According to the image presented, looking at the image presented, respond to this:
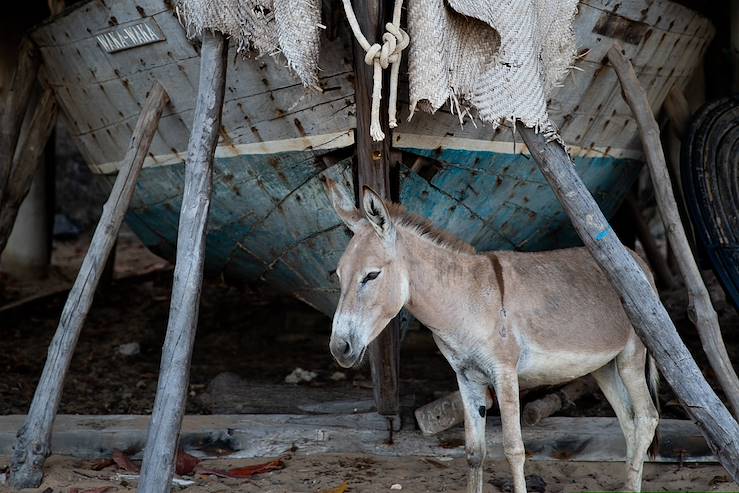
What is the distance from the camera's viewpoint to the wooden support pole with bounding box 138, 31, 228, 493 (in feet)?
13.9

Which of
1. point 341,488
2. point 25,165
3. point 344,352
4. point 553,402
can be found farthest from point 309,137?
point 25,165

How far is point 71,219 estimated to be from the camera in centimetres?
1348

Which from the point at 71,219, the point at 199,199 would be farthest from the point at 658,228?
the point at 199,199

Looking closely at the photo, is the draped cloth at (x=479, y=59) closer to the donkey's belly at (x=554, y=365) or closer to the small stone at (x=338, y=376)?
the donkey's belly at (x=554, y=365)

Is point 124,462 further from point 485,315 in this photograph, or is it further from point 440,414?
point 485,315

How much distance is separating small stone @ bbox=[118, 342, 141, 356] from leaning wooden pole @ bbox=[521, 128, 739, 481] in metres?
4.33

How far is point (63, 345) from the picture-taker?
4805mm

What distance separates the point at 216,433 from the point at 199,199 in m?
1.45

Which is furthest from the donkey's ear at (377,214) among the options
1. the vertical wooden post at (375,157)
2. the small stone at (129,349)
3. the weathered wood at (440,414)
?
the small stone at (129,349)

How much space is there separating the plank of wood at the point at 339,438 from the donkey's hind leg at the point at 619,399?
467mm

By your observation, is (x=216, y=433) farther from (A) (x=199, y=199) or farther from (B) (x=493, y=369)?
(B) (x=493, y=369)

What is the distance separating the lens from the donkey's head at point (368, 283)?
12.6 feet

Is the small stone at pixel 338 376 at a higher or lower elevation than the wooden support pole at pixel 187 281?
lower

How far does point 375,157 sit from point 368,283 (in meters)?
0.88
